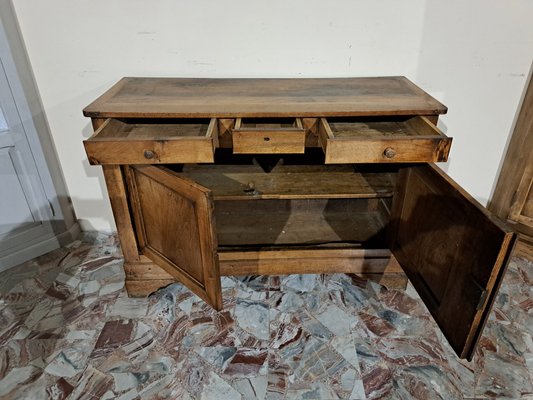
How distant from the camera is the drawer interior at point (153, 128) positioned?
4.40ft

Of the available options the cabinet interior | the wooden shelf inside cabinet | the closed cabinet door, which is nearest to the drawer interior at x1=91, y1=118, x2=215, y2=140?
the wooden shelf inside cabinet

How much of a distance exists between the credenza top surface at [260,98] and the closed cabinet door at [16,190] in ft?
1.85

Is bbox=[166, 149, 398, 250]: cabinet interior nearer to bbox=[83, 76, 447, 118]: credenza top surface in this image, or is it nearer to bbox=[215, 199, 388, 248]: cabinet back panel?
bbox=[215, 199, 388, 248]: cabinet back panel

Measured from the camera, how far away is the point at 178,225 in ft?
4.46

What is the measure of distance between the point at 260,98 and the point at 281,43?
1.42ft

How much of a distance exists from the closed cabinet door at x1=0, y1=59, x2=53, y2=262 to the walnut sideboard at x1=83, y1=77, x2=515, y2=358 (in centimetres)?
58

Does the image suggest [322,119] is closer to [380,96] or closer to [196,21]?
[380,96]

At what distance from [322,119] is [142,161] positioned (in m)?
0.65

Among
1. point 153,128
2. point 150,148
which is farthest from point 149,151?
point 153,128

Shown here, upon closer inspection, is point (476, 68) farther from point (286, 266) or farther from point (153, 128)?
point (153, 128)

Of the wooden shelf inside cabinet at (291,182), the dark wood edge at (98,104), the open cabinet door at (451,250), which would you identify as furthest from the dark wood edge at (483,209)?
the dark wood edge at (98,104)

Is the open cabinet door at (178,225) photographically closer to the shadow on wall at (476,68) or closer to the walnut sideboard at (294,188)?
A: the walnut sideboard at (294,188)

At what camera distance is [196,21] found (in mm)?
1689

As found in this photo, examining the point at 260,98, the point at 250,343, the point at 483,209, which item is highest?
the point at 260,98
